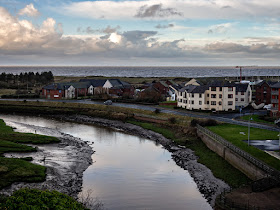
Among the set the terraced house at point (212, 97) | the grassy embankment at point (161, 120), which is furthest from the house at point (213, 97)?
the grassy embankment at point (161, 120)

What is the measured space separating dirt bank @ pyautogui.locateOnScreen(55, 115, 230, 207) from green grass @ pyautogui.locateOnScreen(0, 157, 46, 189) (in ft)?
64.9

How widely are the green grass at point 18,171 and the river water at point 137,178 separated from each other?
19.3 feet

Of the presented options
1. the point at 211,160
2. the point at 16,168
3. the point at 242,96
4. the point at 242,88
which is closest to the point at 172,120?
the point at 211,160

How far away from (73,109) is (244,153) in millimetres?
68181

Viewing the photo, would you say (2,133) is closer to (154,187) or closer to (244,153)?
(154,187)

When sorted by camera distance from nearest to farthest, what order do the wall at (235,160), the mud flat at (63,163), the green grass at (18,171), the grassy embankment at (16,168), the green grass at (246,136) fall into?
1. the mud flat at (63,163)
2. the wall at (235,160)
3. the green grass at (18,171)
4. the grassy embankment at (16,168)
5. the green grass at (246,136)

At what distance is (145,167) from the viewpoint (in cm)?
4700

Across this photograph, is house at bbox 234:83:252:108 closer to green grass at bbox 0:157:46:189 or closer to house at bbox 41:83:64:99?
house at bbox 41:83:64:99

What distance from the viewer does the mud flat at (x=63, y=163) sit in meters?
37.9

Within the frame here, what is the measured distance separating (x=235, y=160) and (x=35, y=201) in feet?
94.1

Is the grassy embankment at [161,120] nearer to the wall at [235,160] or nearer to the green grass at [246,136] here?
the wall at [235,160]

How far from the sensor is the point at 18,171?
4075cm

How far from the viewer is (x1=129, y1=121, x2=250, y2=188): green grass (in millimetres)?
40594

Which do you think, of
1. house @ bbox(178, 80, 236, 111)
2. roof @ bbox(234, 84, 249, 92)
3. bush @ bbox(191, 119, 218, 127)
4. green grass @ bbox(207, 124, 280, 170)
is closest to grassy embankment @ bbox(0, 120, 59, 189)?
green grass @ bbox(207, 124, 280, 170)
